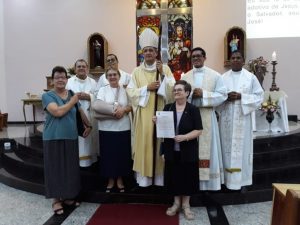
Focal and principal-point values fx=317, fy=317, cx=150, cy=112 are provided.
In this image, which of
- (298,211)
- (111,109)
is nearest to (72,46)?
(111,109)

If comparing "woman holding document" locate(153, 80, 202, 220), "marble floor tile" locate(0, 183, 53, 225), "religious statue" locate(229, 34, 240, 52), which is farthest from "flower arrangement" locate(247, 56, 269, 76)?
"marble floor tile" locate(0, 183, 53, 225)

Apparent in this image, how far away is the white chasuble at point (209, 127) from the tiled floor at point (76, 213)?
33 centimetres

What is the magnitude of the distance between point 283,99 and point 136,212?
12.3 ft

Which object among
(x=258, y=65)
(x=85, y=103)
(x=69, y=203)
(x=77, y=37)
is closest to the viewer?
(x=69, y=203)

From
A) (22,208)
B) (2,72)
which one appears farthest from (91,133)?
(2,72)

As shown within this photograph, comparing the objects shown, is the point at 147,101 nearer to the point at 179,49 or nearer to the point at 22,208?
the point at 22,208

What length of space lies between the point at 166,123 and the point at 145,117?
19.4 inches

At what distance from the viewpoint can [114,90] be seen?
3.52m

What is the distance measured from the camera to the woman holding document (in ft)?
9.62

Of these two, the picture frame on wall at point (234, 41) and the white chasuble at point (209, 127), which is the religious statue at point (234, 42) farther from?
the white chasuble at point (209, 127)

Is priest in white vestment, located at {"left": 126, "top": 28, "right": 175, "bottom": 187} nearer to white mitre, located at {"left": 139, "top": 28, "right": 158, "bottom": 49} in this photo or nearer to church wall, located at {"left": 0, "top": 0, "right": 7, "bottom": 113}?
white mitre, located at {"left": 139, "top": 28, "right": 158, "bottom": 49}

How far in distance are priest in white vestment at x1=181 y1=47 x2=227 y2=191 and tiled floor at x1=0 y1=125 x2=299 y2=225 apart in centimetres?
33

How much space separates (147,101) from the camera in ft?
10.9

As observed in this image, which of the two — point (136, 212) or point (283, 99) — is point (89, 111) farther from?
point (283, 99)
